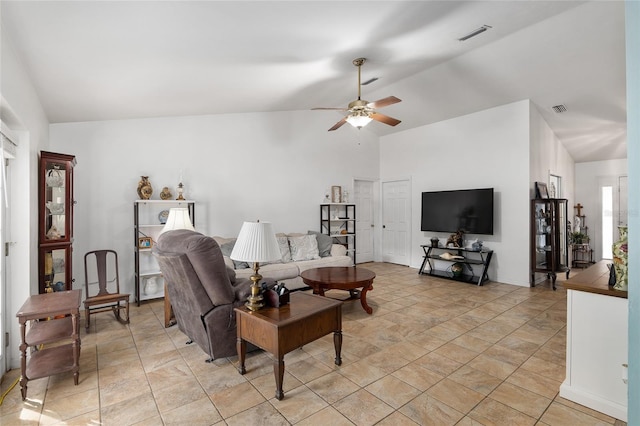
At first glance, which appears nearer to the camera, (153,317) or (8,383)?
(8,383)

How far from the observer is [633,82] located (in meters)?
1.19

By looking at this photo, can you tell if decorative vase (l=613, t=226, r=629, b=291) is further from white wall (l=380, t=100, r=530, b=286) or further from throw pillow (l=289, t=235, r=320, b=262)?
throw pillow (l=289, t=235, r=320, b=262)

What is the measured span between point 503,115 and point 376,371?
4.91m

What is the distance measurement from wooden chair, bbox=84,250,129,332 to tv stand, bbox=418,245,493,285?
504 centimetres

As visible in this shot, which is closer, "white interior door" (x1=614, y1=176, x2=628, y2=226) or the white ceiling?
the white ceiling

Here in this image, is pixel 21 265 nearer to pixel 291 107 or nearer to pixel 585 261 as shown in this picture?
pixel 291 107

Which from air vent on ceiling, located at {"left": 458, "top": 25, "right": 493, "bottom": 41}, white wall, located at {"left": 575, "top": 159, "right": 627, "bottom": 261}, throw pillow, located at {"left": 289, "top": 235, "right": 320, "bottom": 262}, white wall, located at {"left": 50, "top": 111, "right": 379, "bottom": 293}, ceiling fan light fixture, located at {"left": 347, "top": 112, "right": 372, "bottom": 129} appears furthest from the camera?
white wall, located at {"left": 575, "top": 159, "right": 627, "bottom": 261}

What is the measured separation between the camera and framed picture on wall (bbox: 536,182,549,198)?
528 centimetres

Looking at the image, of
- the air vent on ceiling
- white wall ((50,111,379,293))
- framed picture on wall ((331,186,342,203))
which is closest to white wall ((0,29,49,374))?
white wall ((50,111,379,293))

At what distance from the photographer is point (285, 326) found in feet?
7.16

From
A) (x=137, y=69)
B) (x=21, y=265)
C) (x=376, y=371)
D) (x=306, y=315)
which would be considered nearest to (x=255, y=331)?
(x=306, y=315)

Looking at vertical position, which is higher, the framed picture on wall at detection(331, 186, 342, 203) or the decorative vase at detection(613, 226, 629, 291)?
the framed picture on wall at detection(331, 186, 342, 203)

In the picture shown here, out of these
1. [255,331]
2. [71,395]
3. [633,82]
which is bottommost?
[71,395]

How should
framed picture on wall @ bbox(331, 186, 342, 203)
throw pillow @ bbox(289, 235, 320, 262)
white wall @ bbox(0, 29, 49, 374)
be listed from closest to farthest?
white wall @ bbox(0, 29, 49, 374) < throw pillow @ bbox(289, 235, 320, 262) < framed picture on wall @ bbox(331, 186, 342, 203)
